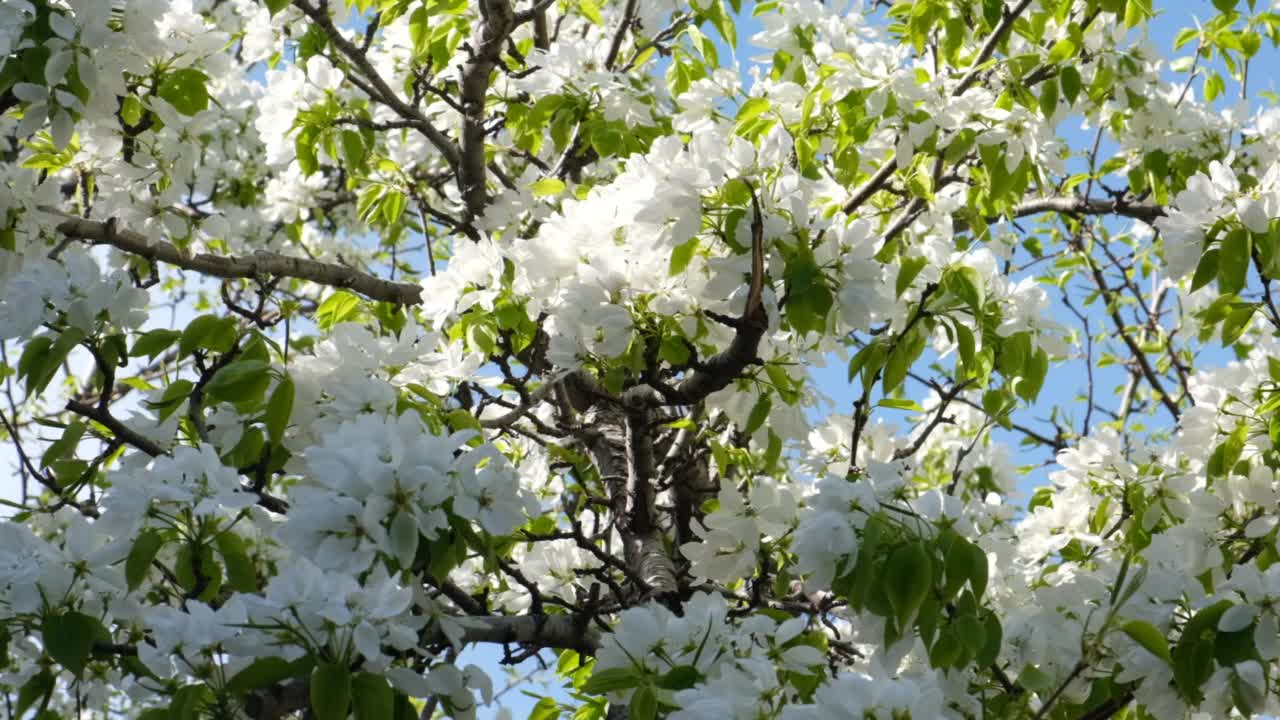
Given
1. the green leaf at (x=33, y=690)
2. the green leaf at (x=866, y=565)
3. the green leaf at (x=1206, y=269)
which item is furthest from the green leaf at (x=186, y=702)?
the green leaf at (x=1206, y=269)

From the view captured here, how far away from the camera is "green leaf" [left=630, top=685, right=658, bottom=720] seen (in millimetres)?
1712

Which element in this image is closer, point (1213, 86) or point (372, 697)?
point (372, 697)

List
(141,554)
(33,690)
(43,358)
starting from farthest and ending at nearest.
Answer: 1. (43,358)
2. (33,690)
3. (141,554)

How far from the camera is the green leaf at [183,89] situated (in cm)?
276

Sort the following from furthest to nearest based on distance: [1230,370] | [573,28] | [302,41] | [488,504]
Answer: [573,28]
[302,41]
[1230,370]
[488,504]

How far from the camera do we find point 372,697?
4.64 ft

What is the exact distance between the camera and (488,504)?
1669 millimetres

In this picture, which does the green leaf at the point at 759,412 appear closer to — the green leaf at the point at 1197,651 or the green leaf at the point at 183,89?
the green leaf at the point at 1197,651

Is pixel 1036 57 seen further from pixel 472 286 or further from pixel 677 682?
pixel 677 682

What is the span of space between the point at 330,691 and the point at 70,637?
1.75ft

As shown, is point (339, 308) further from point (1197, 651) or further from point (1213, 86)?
point (1213, 86)

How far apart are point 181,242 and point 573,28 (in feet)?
7.08

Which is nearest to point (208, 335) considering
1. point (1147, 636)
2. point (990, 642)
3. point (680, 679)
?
point (680, 679)

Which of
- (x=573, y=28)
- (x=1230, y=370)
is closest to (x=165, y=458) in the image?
(x=1230, y=370)
